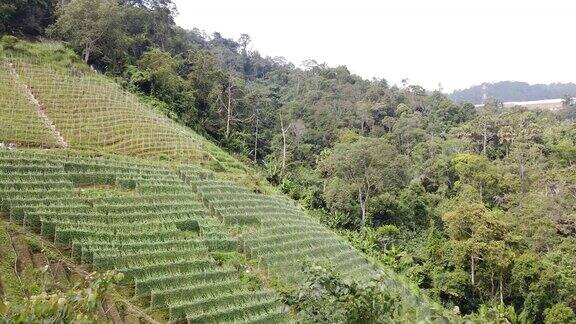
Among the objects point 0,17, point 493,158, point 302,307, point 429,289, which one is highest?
point 0,17

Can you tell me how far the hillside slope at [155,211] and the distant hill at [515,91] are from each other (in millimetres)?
145875

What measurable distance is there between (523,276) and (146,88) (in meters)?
27.1

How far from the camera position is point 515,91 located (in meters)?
164

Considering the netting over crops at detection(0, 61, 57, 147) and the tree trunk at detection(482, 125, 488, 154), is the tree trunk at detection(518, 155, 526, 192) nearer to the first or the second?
the tree trunk at detection(482, 125, 488, 154)

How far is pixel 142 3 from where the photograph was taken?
5484cm

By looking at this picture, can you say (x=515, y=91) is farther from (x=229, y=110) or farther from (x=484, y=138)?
(x=229, y=110)

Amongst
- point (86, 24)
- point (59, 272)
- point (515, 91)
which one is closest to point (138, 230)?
point (59, 272)

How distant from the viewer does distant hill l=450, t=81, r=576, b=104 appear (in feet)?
516

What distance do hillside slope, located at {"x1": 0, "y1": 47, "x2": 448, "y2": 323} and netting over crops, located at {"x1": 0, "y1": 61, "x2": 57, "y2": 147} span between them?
74mm

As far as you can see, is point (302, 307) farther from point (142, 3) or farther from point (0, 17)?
point (142, 3)

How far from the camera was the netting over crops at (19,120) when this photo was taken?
64.3ft

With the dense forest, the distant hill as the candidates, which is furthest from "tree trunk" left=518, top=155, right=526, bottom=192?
the distant hill

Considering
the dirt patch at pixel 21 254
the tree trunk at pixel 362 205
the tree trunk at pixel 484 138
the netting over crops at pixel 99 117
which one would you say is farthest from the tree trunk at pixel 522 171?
the dirt patch at pixel 21 254

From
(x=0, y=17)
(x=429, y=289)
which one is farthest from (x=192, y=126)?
(x=429, y=289)
